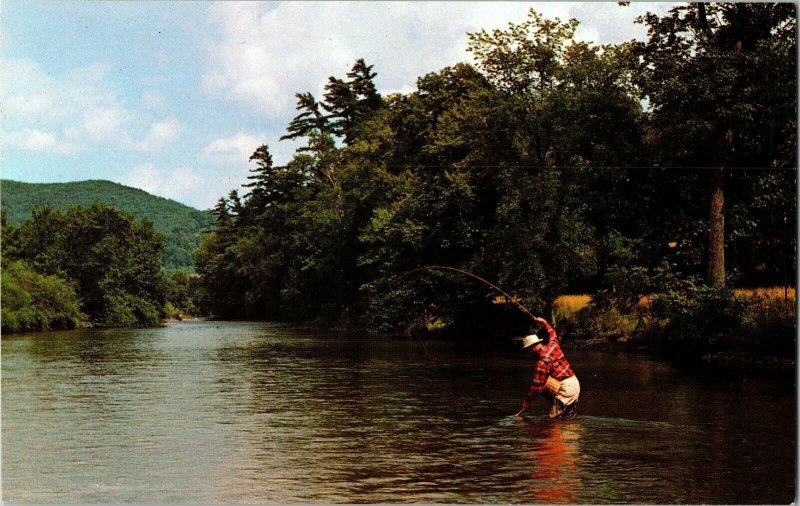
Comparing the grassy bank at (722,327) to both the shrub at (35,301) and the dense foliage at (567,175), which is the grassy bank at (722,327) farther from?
the shrub at (35,301)

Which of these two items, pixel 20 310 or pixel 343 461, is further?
pixel 20 310

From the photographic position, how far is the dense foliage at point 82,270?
66119mm

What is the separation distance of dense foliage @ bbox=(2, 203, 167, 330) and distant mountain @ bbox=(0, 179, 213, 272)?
961 mm

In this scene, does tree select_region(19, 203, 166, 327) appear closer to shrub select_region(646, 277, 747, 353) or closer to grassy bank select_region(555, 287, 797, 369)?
grassy bank select_region(555, 287, 797, 369)

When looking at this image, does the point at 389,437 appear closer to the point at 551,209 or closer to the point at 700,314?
the point at 700,314

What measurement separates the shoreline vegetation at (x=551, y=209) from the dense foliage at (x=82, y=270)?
201 millimetres

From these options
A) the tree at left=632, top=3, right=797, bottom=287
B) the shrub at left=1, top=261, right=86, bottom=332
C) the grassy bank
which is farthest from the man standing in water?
the shrub at left=1, top=261, right=86, bottom=332

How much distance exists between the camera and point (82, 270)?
7512 cm

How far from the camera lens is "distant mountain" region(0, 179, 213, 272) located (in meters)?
67.4

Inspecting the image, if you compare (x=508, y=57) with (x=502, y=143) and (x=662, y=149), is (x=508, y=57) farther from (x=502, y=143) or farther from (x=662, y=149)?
(x=662, y=149)

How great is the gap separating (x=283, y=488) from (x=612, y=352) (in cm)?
2872

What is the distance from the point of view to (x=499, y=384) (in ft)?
88.4

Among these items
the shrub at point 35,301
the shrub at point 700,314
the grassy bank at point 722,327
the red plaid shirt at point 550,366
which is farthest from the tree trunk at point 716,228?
the shrub at point 35,301

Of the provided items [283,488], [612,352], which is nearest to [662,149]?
[612,352]
